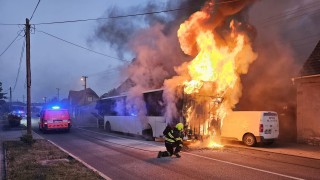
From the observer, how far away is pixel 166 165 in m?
11.7

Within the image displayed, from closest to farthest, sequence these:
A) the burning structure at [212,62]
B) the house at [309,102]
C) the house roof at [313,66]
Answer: the burning structure at [212,62]
the house at [309,102]
the house roof at [313,66]

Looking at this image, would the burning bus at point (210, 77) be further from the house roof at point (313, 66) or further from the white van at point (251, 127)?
the house roof at point (313, 66)

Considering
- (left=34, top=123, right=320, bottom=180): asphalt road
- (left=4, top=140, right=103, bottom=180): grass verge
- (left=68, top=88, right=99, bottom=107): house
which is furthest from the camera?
(left=68, top=88, right=99, bottom=107): house

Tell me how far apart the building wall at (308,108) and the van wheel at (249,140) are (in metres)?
3.53

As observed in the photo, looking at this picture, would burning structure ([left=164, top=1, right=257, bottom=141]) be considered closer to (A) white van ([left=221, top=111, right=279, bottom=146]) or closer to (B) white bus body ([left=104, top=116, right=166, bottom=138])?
(A) white van ([left=221, top=111, right=279, bottom=146])

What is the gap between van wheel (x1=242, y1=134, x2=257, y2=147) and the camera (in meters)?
17.4

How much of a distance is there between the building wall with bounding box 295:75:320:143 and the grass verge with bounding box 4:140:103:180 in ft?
41.7

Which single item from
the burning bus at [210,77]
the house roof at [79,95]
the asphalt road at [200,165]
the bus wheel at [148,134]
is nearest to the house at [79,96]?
the house roof at [79,95]

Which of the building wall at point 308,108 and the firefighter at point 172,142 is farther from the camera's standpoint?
the building wall at point 308,108

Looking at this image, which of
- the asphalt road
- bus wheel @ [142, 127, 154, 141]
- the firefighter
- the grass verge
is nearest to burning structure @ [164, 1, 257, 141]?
the asphalt road

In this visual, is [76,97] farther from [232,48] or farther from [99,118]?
[232,48]

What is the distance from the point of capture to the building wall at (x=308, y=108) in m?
18.5

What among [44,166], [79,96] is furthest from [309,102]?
[79,96]

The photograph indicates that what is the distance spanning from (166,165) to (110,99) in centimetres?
1603
